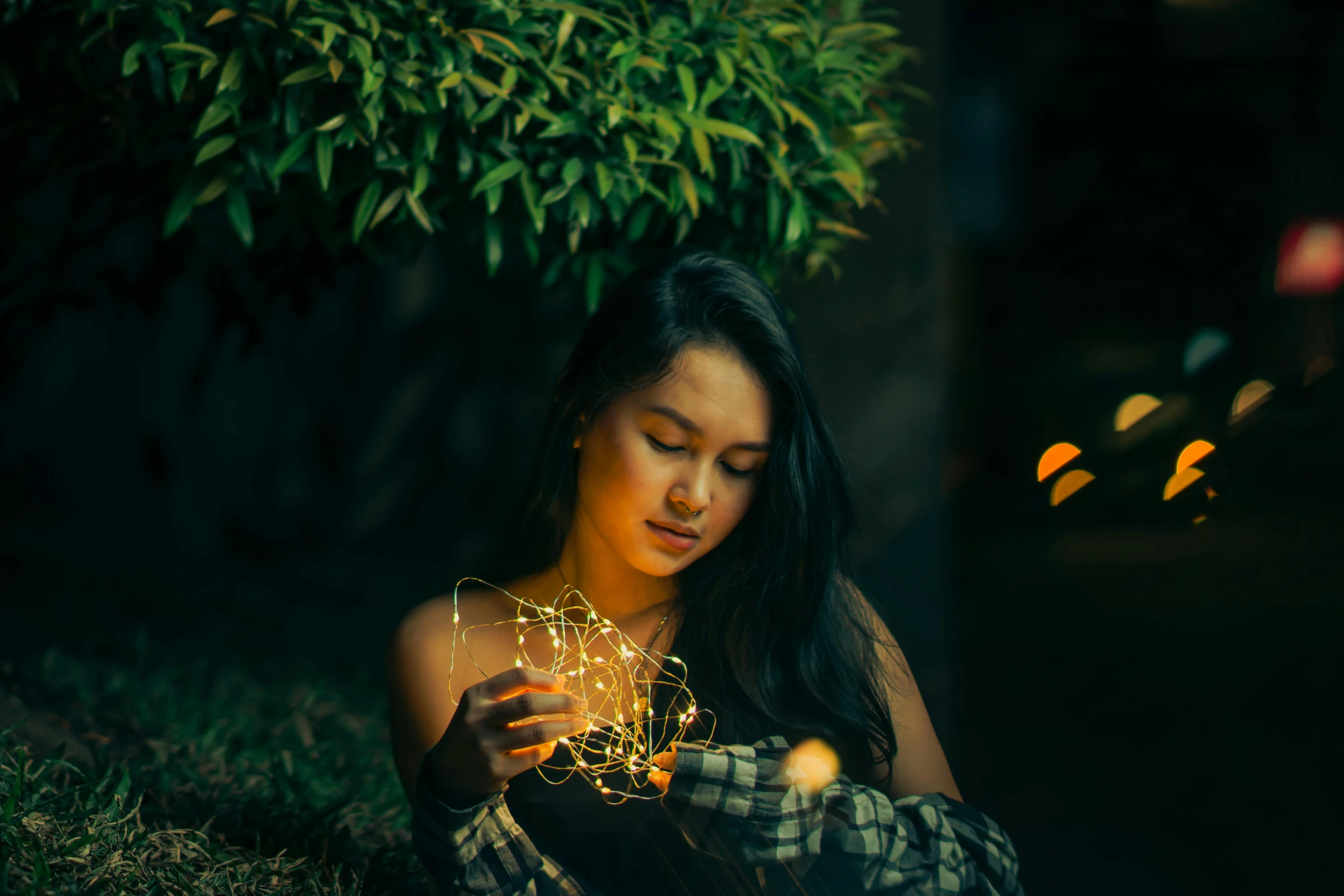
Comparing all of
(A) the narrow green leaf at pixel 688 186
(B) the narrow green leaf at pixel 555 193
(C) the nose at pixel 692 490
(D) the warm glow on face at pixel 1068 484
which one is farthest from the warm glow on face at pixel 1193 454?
(B) the narrow green leaf at pixel 555 193

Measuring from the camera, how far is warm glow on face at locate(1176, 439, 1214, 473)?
58.3 inches

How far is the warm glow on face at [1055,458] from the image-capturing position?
1.73 meters

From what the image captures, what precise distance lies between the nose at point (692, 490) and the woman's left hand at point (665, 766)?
1.08 feet

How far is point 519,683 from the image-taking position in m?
1.02

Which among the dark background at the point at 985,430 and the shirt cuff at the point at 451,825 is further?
the dark background at the point at 985,430

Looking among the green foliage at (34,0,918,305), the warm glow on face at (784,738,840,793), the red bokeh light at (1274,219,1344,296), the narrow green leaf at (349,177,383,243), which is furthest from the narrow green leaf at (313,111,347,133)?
the red bokeh light at (1274,219,1344,296)

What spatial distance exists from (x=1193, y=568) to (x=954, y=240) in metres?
0.87

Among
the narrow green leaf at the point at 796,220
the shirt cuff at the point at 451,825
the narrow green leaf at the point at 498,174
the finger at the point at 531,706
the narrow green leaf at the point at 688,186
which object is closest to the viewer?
the finger at the point at 531,706

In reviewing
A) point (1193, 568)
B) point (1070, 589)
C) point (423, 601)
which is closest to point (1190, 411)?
point (1193, 568)

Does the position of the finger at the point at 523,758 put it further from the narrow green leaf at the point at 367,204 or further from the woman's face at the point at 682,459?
the narrow green leaf at the point at 367,204

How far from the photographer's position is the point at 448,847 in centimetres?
112

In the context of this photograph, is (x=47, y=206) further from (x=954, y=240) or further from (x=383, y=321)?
(x=954, y=240)

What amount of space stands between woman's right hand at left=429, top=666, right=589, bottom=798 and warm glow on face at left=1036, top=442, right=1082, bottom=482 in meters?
1.15

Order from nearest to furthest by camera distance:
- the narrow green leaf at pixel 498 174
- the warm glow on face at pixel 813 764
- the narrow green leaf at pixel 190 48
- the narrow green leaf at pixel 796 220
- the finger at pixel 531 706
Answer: the finger at pixel 531 706, the warm glow on face at pixel 813 764, the narrow green leaf at pixel 190 48, the narrow green leaf at pixel 498 174, the narrow green leaf at pixel 796 220
